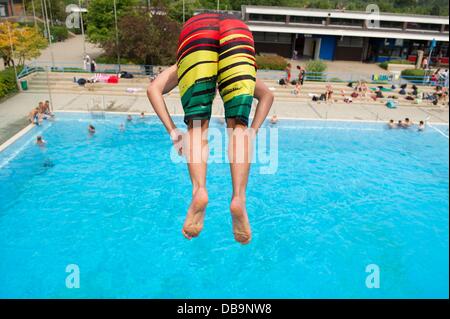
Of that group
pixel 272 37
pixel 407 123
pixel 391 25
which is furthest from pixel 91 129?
pixel 391 25

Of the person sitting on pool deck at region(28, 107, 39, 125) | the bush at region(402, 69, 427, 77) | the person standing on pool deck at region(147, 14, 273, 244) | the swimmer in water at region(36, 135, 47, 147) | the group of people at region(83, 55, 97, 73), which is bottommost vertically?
the swimmer in water at region(36, 135, 47, 147)

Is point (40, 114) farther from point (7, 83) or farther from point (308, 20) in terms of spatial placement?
point (308, 20)

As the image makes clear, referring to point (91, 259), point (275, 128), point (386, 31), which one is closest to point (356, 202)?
point (275, 128)

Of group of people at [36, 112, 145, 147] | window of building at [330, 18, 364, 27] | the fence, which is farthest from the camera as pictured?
window of building at [330, 18, 364, 27]

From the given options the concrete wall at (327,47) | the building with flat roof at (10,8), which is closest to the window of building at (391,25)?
the concrete wall at (327,47)

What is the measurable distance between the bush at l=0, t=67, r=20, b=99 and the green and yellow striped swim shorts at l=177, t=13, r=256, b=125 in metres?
22.1

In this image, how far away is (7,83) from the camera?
2308 cm

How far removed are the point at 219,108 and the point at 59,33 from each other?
32.6 m

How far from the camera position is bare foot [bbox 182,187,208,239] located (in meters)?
4.21

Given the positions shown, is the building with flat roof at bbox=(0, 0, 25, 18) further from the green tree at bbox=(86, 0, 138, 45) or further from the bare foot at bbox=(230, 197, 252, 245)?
the bare foot at bbox=(230, 197, 252, 245)

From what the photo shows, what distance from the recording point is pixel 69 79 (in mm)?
26422

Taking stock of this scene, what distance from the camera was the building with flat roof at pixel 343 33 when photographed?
35.2m

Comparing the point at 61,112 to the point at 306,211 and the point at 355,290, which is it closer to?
the point at 306,211

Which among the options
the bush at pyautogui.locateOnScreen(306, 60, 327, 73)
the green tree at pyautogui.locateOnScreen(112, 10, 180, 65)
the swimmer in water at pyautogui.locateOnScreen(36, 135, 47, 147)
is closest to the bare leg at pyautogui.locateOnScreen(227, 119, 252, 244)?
the swimmer in water at pyautogui.locateOnScreen(36, 135, 47, 147)
